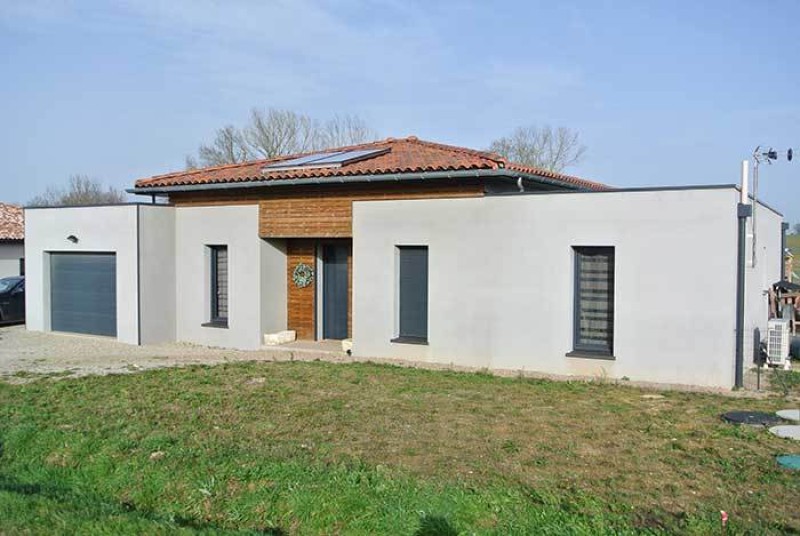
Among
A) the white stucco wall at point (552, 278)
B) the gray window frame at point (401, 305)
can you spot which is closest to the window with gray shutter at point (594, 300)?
the white stucco wall at point (552, 278)

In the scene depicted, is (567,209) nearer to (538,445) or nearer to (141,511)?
(538,445)

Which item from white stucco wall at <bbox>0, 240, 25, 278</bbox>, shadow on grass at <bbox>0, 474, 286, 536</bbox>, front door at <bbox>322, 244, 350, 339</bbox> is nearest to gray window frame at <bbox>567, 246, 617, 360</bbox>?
front door at <bbox>322, 244, 350, 339</bbox>

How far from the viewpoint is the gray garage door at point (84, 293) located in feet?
57.4

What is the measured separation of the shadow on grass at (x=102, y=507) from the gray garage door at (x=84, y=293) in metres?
11.0

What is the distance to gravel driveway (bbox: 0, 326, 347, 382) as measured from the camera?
12977 mm

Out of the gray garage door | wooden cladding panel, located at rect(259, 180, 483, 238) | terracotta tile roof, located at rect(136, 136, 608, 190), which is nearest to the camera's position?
terracotta tile roof, located at rect(136, 136, 608, 190)

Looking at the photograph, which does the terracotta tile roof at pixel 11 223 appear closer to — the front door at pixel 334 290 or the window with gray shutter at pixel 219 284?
the window with gray shutter at pixel 219 284

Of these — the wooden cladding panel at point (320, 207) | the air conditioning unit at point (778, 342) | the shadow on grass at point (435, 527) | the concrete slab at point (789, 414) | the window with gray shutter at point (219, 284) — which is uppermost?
the wooden cladding panel at point (320, 207)

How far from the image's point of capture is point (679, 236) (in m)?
11.3

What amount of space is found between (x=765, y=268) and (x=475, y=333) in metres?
6.70

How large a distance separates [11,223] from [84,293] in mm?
12978

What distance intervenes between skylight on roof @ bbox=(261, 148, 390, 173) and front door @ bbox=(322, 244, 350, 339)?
193 cm

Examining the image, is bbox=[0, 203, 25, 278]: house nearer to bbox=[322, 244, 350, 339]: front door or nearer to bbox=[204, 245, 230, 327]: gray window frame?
bbox=[204, 245, 230, 327]: gray window frame

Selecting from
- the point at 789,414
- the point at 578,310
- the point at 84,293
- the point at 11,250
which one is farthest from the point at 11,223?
the point at 789,414
